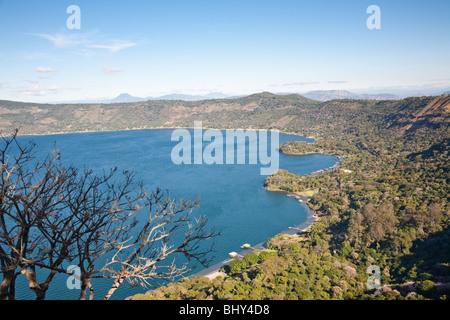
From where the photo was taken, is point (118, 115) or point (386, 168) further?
point (118, 115)

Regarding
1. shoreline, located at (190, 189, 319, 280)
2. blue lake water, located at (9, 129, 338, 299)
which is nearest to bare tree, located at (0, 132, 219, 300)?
shoreline, located at (190, 189, 319, 280)

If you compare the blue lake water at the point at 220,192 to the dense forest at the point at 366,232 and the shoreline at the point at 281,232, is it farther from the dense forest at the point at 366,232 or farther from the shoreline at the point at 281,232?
the dense forest at the point at 366,232

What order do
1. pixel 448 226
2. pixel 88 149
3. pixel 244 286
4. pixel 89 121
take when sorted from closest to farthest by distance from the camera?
pixel 244 286
pixel 448 226
pixel 88 149
pixel 89 121

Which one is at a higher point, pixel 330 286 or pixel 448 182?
pixel 448 182

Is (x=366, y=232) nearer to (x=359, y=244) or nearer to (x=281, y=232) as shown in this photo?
(x=359, y=244)

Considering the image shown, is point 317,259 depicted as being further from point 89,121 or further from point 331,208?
point 89,121

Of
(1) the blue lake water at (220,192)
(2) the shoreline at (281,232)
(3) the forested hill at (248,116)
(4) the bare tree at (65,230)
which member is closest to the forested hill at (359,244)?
(2) the shoreline at (281,232)

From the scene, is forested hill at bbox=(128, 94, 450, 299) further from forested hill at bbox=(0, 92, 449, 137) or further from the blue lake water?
forested hill at bbox=(0, 92, 449, 137)

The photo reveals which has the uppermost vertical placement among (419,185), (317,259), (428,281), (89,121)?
(89,121)

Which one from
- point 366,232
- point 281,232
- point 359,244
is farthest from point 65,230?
point 281,232

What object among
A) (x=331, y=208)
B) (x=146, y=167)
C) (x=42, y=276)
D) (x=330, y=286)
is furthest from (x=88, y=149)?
(x=330, y=286)
